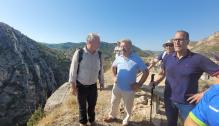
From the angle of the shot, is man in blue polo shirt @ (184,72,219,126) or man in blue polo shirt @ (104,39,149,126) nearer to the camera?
man in blue polo shirt @ (184,72,219,126)

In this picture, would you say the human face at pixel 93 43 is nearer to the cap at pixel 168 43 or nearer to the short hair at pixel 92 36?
the short hair at pixel 92 36

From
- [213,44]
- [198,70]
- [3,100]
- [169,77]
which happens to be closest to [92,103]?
[169,77]

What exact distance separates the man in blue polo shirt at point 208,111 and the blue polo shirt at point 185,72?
2876 mm

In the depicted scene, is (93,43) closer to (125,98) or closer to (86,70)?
(86,70)

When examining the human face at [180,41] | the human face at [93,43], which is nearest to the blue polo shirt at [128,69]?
the human face at [93,43]

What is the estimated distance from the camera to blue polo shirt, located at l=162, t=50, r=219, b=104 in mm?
5520

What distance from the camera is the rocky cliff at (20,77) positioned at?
2970cm

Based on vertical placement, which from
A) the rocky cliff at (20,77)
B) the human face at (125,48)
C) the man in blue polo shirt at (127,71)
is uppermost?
the human face at (125,48)

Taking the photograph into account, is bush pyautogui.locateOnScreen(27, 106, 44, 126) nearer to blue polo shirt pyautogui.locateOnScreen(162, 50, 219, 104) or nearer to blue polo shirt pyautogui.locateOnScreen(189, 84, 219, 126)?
blue polo shirt pyautogui.locateOnScreen(162, 50, 219, 104)

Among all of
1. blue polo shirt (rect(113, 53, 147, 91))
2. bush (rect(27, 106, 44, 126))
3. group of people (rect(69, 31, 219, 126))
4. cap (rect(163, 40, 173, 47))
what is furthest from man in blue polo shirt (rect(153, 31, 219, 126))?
bush (rect(27, 106, 44, 126))

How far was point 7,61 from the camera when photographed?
112ft

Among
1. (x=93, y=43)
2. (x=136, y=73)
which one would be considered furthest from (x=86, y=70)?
(x=136, y=73)

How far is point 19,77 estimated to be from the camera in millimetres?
33062

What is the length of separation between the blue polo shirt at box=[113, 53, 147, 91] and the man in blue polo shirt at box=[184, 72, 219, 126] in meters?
4.85
